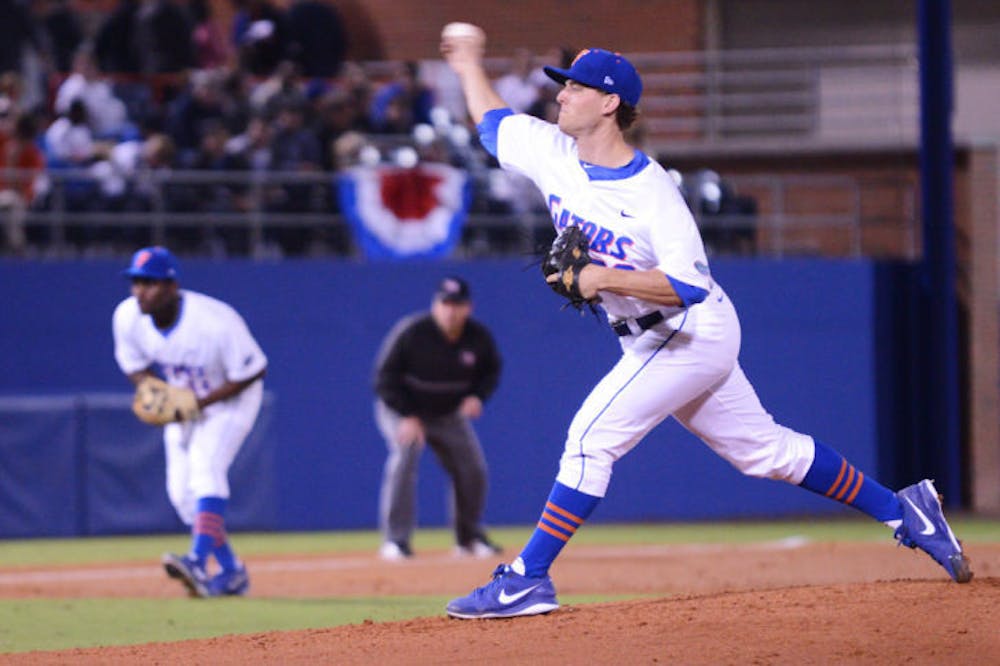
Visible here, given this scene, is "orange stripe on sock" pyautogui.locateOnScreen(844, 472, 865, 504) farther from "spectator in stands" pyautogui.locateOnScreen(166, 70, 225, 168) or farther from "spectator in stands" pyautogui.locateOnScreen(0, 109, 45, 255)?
"spectator in stands" pyautogui.locateOnScreen(166, 70, 225, 168)

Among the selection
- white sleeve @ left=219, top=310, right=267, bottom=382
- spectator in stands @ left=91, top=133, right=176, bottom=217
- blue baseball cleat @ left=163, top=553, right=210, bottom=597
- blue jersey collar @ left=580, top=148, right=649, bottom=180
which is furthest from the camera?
spectator in stands @ left=91, top=133, right=176, bottom=217

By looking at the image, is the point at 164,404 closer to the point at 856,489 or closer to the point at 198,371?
the point at 198,371

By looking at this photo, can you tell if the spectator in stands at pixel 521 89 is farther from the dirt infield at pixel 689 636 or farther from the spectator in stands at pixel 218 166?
the dirt infield at pixel 689 636

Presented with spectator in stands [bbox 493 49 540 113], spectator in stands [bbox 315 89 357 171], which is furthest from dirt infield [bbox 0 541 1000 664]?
spectator in stands [bbox 493 49 540 113]

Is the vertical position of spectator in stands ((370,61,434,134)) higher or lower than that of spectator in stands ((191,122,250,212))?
higher

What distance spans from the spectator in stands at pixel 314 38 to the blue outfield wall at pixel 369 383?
3418 millimetres

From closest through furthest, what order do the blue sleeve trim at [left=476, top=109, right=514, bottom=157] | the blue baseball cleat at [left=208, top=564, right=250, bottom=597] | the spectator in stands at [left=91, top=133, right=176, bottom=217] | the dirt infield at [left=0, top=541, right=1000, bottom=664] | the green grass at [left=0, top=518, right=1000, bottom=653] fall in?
the dirt infield at [left=0, top=541, right=1000, bottom=664]
the blue sleeve trim at [left=476, top=109, right=514, bottom=157]
the green grass at [left=0, top=518, right=1000, bottom=653]
the blue baseball cleat at [left=208, top=564, right=250, bottom=597]
the spectator in stands at [left=91, top=133, right=176, bottom=217]

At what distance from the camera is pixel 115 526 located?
14.2m

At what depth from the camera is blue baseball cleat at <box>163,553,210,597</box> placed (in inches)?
336

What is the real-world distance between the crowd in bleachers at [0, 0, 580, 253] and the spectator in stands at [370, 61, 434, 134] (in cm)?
2

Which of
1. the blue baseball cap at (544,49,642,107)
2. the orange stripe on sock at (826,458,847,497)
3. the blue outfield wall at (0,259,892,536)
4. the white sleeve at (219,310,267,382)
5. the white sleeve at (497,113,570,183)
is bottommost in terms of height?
the blue outfield wall at (0,259,892,536)

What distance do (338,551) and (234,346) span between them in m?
4.09

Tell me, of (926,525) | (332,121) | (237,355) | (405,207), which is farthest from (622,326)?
(332,121)

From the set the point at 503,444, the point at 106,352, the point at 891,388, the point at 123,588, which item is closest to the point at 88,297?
the point at 106,352
